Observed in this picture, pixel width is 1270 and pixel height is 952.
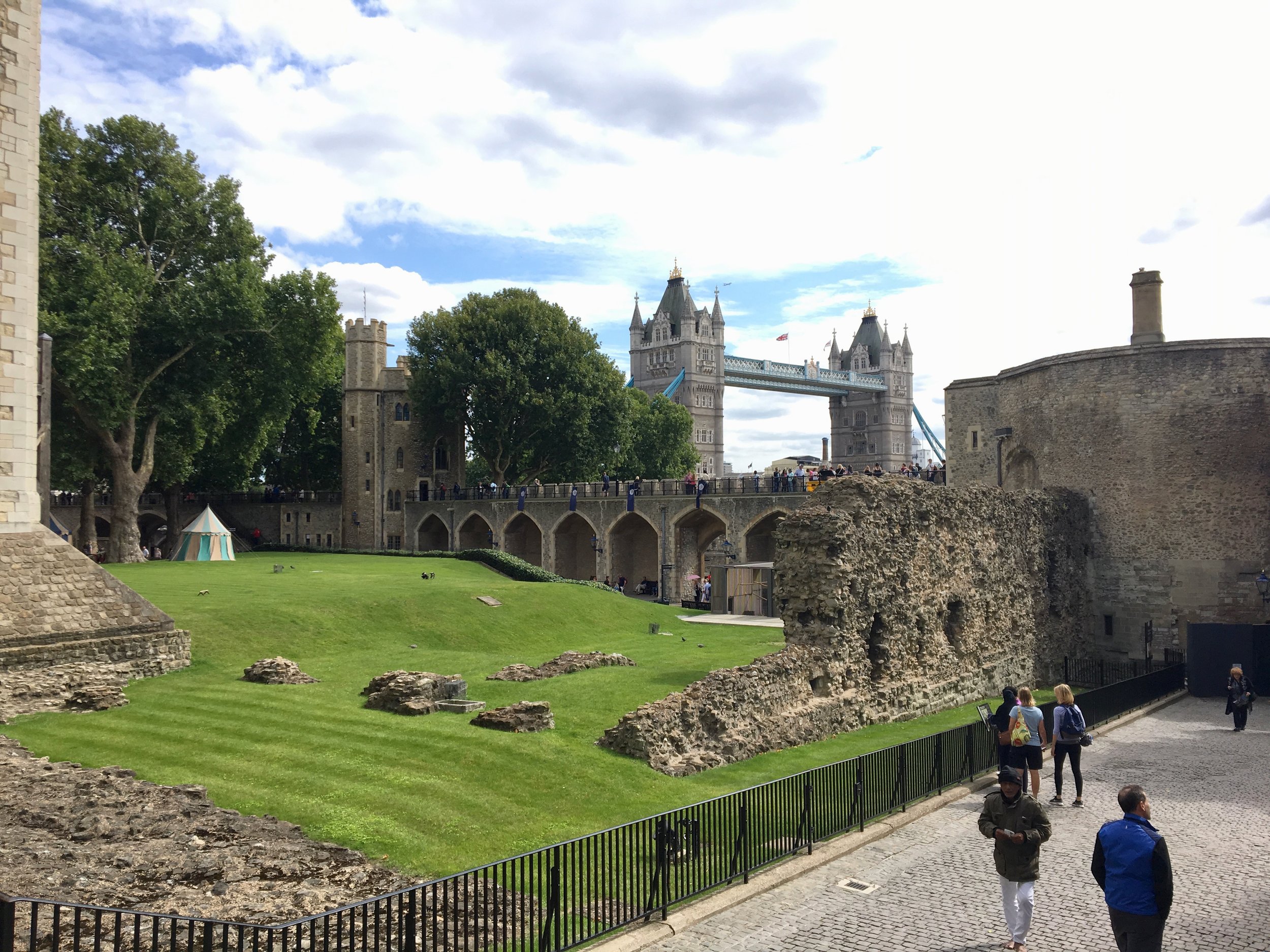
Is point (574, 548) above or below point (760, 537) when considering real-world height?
below

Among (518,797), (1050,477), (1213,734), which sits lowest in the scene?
(1213,734)

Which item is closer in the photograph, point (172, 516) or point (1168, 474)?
point (1168, 474)

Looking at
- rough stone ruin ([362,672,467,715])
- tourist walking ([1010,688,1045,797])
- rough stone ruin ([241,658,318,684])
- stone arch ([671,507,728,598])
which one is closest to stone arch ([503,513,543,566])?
stone arch ([671,507,728,598])

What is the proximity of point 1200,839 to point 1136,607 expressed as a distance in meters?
19.8

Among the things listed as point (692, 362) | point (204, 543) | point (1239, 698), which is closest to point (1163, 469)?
point (1239, 698)

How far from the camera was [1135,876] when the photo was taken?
6.65 metres

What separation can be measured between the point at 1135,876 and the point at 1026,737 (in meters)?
6.06

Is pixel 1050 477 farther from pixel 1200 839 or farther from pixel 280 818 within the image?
pixel 280 818

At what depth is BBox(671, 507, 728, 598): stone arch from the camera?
152 feet

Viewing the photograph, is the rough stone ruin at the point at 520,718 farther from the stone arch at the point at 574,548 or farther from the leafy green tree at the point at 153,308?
the stone arch at the point at 574,548

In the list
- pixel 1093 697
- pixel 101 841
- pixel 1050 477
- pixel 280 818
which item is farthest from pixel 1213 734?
pixel 101 841

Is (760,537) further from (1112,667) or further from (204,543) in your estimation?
(204,543)

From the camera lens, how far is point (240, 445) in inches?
1773

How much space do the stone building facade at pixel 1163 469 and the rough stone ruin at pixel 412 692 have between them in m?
22.7
